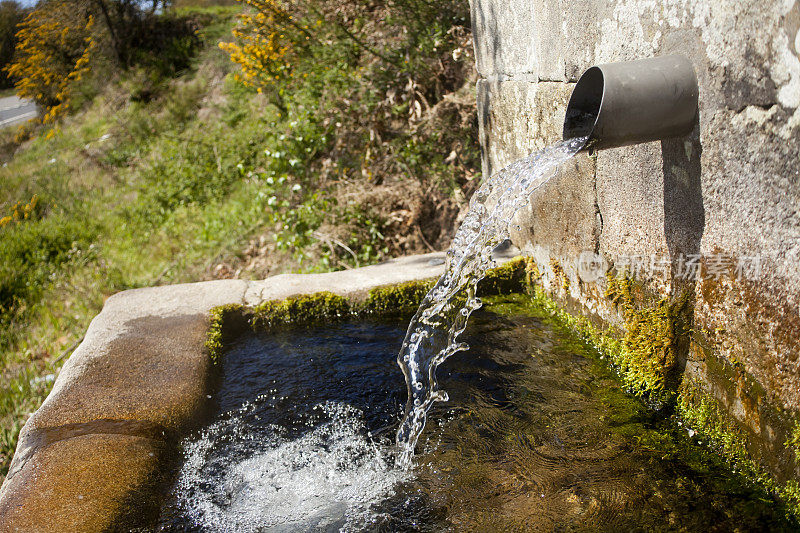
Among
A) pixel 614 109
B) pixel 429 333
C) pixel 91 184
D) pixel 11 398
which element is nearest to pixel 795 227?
pixel 614 109

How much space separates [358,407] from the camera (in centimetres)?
253

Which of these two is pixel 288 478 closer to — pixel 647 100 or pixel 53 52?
pixel 647 100

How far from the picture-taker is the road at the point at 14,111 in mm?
11133

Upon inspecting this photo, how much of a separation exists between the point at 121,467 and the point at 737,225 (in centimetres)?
208

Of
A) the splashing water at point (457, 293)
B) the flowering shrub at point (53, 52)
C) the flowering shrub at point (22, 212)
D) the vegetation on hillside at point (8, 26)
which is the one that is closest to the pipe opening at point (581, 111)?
the splashing water at point (457, 293)

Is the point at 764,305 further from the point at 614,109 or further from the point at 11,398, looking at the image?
the point at 11,398

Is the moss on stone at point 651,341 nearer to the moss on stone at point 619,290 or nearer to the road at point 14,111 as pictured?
the moss on stone at point 619,290

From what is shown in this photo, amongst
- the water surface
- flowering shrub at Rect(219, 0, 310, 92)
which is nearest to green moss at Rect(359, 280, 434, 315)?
the water surface

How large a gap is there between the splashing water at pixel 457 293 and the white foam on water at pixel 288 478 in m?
0.16

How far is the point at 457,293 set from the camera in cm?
297

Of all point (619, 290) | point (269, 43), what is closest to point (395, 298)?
point (619, 290)

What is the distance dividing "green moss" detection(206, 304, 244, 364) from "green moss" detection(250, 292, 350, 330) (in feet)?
0.41

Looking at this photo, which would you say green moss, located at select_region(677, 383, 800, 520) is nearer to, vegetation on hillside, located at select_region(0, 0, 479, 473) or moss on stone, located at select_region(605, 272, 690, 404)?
moss on stone, located at select_region(605, 272, 690, 404)

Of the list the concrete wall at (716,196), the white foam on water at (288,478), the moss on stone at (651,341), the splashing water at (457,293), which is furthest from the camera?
the splashing water at (457,293)
